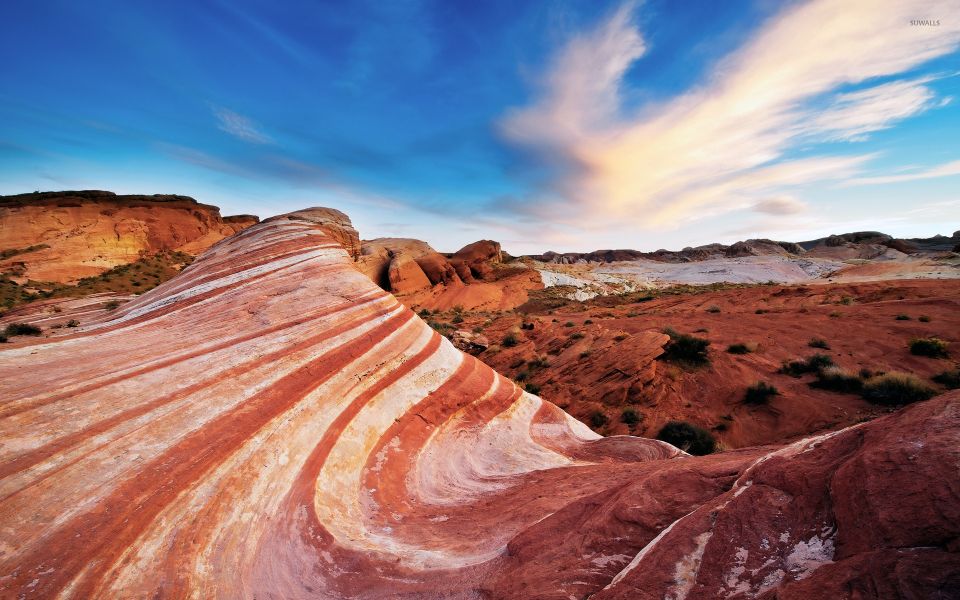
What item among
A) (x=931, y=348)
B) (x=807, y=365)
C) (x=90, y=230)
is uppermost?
(x=90, y=230)

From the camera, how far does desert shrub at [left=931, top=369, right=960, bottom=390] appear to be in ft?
31.6

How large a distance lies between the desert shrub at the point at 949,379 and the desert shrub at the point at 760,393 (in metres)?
4.08

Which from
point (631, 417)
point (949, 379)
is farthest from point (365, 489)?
point (949, 379)

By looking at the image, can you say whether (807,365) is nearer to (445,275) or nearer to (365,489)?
(365,489)

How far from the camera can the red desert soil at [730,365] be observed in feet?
31.8

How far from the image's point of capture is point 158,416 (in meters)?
3.79

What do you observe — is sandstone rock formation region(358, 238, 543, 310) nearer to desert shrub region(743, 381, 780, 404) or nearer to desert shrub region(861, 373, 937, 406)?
desert shrub region(743, 381, 780, 404)

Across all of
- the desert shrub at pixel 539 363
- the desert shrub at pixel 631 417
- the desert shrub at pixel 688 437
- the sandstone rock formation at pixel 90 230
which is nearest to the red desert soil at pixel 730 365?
the desert shrub at pixel 539 363

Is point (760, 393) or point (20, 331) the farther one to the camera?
point (760, 393)

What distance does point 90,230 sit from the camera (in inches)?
992

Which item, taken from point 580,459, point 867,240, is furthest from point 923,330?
point 867,240

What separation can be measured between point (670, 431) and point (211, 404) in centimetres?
983

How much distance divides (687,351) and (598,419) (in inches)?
198

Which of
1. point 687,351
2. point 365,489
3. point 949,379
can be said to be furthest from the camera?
point 687,351
